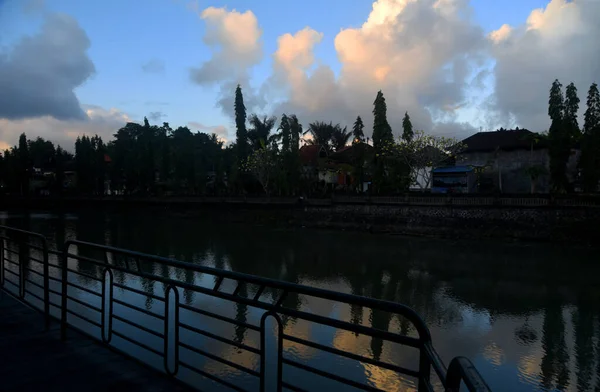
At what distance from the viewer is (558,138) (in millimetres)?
30891

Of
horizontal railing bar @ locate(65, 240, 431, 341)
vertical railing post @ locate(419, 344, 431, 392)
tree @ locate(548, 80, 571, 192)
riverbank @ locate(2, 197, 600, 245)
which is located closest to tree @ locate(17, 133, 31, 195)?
riverbank @ locate(2, 197, 600, 245)

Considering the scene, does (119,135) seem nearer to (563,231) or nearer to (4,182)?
(4,182)

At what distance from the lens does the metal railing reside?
245 centimetres

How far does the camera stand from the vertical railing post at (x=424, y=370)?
7.20 ft

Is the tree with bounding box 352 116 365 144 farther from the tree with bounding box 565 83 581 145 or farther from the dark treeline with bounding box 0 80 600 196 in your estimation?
the tree with bounding box 565 83 581 145

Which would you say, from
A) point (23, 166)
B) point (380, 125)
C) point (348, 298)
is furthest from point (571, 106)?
point (23, 166)

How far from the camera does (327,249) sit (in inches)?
1032

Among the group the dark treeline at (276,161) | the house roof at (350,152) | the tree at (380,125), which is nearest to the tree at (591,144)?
the dark treeline at (276,161)

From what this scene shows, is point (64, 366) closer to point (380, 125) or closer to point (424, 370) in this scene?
point (424, 370)

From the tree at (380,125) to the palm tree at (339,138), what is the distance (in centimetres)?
1693

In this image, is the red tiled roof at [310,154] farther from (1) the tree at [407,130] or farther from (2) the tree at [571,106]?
(2) the tree at [571,106]

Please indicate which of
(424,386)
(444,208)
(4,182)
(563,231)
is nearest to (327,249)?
(444,208)

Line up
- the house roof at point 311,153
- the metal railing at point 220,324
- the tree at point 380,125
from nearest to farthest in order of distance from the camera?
the metal railing at point 220,324 → the tree at point 380,125 → the house roof at point 311,153

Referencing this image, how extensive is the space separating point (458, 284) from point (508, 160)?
27.5 m
